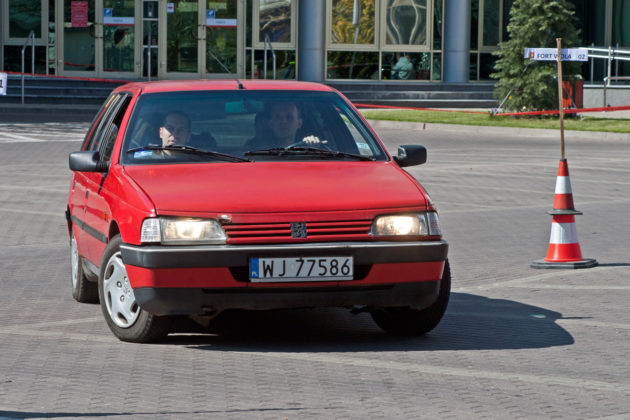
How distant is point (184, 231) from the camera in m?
6.66

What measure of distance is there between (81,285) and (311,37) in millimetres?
31036

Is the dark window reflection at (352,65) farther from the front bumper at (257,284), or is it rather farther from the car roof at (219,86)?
the front bumper at (257,284)

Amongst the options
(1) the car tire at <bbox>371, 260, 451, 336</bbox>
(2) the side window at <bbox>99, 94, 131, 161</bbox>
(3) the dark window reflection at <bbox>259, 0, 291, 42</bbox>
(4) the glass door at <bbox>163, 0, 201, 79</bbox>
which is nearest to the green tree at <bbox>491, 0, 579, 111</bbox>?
(3) the dark window reflection at <bbox>259, 0, 291, 42</bbox>

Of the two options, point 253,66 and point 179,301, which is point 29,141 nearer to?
point 253,66

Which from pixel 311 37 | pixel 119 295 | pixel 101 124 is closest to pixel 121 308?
pixel 119 295

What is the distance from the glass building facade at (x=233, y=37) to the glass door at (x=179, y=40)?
3cm

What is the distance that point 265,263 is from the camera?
→ 662 centimetres

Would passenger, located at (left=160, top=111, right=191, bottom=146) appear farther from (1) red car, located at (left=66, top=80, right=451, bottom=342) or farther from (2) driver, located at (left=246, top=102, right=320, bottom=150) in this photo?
(2) driver, located at (left=246, top=102, right=320, bottom=150)

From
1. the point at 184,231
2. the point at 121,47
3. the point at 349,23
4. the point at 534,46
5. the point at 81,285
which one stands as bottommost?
the point at 81,285

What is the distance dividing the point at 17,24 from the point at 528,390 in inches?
1387

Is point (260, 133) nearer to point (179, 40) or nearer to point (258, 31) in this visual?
point (179, 40)

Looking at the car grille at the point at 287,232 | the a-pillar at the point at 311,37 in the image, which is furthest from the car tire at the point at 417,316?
the a-pillar at the point at 311,37

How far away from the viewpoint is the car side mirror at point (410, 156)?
311 inches

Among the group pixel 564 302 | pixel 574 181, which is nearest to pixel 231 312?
pixel 564 302
